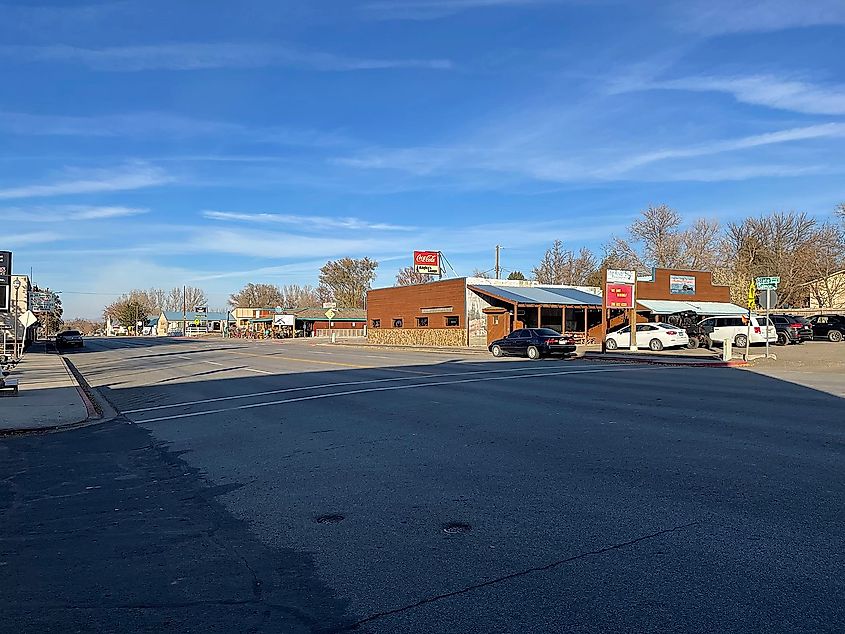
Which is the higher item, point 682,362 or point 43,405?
point 682,362

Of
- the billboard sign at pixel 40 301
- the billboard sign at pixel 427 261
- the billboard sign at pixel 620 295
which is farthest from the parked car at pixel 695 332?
the billboard sign at pixel 40 301

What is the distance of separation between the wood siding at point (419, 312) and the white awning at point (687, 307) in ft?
42.9

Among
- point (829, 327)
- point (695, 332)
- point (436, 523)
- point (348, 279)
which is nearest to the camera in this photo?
point (436, 523)

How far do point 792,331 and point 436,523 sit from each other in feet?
133

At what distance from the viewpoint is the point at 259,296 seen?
163125 mm

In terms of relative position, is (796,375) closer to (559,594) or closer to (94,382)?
(559,594)

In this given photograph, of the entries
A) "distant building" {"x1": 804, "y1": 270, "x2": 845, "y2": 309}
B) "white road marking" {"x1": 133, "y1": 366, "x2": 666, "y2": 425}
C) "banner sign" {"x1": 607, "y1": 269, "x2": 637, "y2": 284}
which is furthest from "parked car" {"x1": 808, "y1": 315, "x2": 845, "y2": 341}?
"distant building" {"x1": 804, "y1": 270, "x2": 845, "y2": 309}

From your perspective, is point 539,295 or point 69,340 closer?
point 539,295

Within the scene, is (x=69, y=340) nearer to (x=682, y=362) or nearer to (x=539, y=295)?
(x=539, y=295)

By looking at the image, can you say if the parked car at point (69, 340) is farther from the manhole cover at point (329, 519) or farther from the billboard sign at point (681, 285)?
the manhole cover at point (329, 519)

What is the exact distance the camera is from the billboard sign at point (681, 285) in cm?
5418

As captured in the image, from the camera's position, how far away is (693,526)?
5863mm

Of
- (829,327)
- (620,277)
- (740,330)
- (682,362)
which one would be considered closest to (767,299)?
(682,362)

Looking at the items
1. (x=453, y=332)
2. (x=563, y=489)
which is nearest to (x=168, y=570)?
(x=563, y=489)
